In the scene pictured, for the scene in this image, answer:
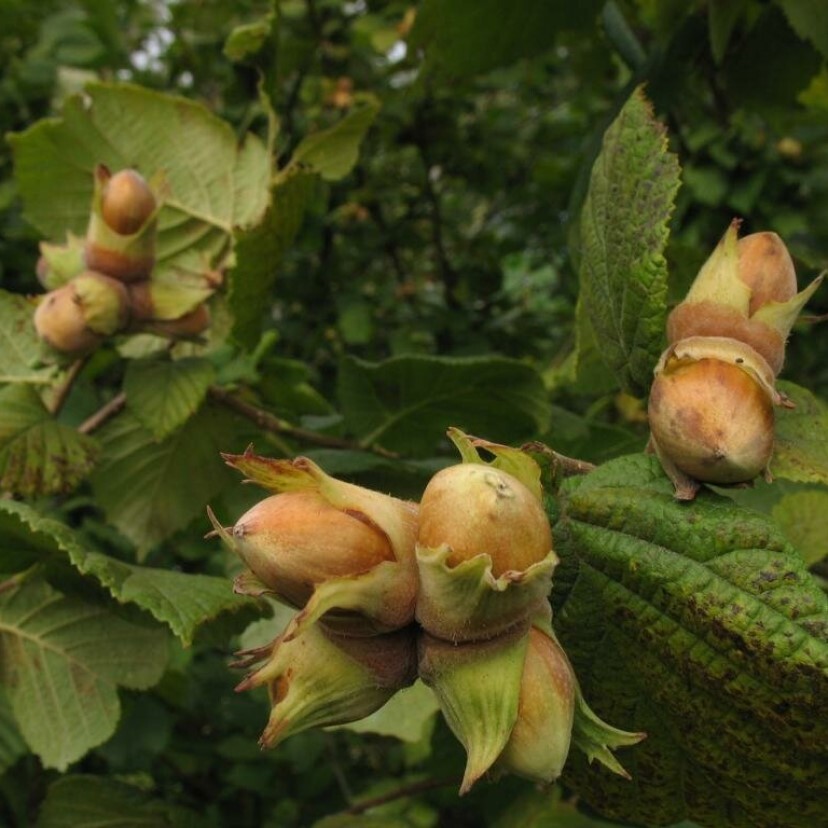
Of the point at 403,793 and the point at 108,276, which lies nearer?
the point at 108,276

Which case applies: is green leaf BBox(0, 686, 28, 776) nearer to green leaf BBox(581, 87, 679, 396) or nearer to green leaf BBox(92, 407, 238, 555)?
green leaf BBox(92, 407, 238, 555)

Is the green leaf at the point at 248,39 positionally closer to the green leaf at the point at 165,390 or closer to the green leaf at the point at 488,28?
the green leaf at the point at 488,28

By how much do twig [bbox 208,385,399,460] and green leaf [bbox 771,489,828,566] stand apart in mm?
687

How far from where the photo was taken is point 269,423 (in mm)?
1749

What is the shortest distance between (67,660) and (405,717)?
51cm

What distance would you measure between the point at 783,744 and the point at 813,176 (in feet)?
8.75

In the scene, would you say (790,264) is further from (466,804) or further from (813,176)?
(813,176)

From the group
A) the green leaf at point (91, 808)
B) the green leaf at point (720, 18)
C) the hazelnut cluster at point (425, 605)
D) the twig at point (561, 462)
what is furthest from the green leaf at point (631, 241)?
the green leaf at point (91, 808)

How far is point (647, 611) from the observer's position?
0.94m

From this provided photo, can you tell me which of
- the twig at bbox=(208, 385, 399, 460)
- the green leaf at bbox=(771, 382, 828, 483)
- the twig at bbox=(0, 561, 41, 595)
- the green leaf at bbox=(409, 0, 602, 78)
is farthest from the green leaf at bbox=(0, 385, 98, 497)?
the green leaf at bbox=(771, 382, 828, 483)

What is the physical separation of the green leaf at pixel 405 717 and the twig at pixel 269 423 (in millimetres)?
421

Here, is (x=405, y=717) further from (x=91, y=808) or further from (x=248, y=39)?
(x=248, y=39)

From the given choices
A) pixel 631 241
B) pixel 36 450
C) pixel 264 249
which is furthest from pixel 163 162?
pixel 631 241

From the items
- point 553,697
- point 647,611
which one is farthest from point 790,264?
point 553,697
